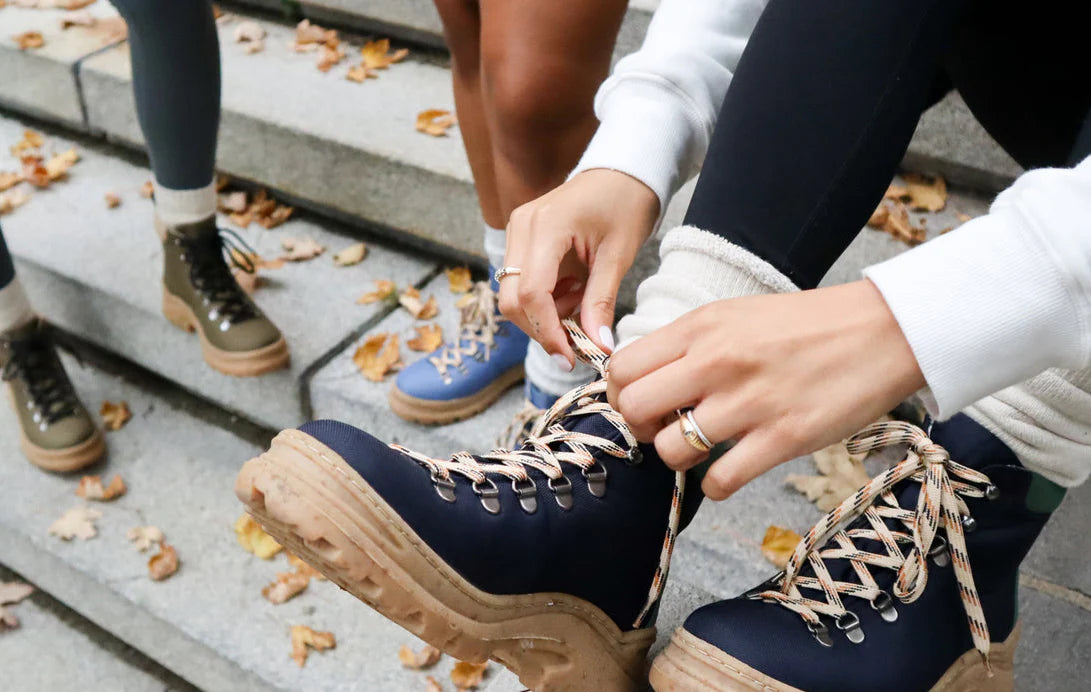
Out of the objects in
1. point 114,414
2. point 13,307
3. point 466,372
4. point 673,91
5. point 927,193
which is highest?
point 673,91

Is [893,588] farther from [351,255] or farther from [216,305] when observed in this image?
[351,255]

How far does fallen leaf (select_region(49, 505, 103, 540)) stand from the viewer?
190 cm

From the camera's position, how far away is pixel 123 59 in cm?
246

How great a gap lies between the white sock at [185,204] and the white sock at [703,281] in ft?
4.33

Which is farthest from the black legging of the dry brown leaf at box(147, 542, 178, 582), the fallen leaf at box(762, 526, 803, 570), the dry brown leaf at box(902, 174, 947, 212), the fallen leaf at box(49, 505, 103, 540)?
the fallen leaf at box(49, 505, 103, 540)

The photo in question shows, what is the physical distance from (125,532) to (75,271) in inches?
25.9

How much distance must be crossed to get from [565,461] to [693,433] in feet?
0.90

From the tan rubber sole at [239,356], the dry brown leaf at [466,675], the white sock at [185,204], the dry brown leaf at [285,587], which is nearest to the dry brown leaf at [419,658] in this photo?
the dry brown leaf at [466,675]

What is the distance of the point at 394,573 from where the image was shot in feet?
2.65

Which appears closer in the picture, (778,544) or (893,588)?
(893,588)

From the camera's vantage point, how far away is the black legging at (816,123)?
79 cm

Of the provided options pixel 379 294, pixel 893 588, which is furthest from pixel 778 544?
pixel 379 294

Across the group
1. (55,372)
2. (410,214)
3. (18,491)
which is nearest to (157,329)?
(55,372)

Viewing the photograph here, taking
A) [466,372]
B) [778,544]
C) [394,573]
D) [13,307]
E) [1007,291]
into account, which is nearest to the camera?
[1007,291]
